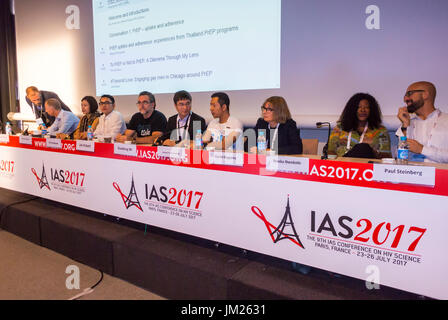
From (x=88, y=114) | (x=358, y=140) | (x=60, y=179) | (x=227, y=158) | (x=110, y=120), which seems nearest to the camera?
(x=227, y=158)

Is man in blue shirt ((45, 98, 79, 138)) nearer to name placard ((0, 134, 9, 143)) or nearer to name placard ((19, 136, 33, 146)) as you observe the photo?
name placard ((0, 134, 9, 143))

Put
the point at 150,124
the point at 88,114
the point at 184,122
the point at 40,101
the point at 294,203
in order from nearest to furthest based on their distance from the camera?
the point at 294,203
the point at 184,122
the point at 150,124
the point at 88,114
the point at 40,101

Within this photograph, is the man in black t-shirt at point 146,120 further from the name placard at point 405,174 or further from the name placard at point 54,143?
the name placard at point 405,174

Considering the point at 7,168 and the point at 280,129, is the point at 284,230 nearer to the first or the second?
the point at 280,129

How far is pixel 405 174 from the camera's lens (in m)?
1.22

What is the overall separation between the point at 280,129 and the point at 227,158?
959 mm

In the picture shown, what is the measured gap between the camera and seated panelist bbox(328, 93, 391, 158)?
2506 mm

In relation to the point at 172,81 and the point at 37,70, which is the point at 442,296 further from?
the point at 37,70

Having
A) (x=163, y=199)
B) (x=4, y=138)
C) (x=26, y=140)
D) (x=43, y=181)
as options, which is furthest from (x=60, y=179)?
(x=163, y=199)

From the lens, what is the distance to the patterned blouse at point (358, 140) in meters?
2.50

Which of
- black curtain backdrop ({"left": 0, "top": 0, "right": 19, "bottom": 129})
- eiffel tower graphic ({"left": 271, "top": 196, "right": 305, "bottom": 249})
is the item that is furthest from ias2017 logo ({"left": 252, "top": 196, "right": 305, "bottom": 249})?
black curtain backdrop ({"left": 0, "top": 0, "right": 19, "bottom": 129})

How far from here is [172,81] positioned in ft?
13.0

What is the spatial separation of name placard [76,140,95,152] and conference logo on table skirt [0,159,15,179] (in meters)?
0.94
